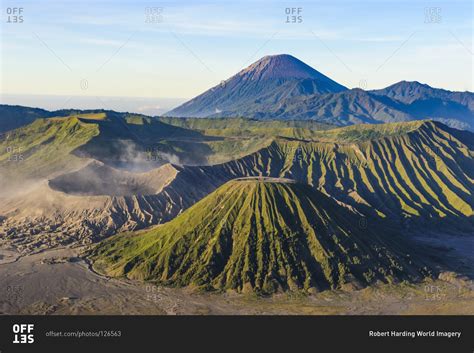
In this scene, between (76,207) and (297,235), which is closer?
(297,235)

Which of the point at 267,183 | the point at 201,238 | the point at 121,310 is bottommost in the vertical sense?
the point at 121,310

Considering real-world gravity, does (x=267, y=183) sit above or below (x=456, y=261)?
above

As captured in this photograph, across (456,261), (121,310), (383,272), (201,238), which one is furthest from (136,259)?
(456,261)

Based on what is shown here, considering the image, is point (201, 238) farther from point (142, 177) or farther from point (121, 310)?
point (142, 177)
